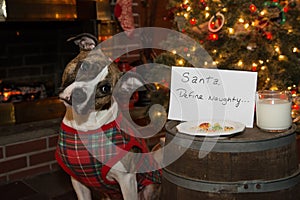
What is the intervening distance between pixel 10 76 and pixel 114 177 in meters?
1.72

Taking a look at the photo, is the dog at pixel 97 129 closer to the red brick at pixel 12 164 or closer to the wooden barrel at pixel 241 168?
the wooden barrel at pixel 241 168

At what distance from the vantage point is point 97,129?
130 centimetres

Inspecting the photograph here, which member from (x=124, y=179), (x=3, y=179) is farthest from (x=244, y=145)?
(x=3, y=179)

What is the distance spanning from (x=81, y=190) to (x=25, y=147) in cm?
102

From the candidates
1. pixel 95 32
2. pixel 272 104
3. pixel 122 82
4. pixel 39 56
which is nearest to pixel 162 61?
pixel 95 32

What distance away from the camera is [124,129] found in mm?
1339

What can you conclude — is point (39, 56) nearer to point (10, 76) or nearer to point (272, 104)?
point (10, 76)

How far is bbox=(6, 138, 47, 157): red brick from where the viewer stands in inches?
91.7

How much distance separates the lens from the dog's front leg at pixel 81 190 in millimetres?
1475

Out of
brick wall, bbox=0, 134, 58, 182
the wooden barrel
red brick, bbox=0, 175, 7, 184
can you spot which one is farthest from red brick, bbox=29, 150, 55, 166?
the wooden barrel

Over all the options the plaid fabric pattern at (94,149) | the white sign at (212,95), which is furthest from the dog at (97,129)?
the white sign at (212,95)

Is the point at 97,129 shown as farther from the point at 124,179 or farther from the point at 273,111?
the point at 273,111

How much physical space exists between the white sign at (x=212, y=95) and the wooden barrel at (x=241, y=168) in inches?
3.5

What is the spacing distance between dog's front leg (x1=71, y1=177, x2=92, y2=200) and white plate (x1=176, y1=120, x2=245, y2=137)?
1.86ft
